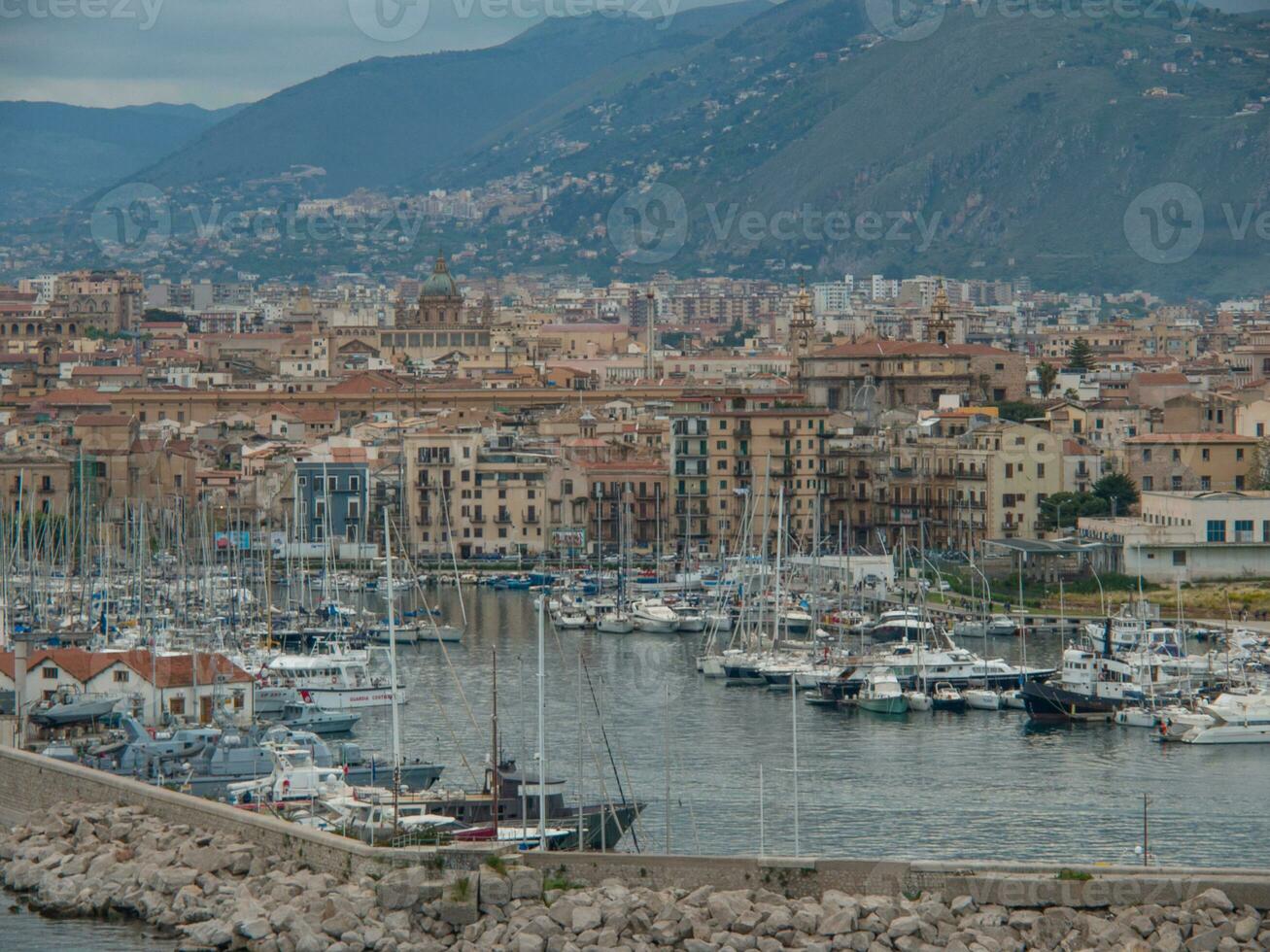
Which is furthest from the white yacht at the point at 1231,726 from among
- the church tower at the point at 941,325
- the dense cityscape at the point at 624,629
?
the church tower at the point at 941,325

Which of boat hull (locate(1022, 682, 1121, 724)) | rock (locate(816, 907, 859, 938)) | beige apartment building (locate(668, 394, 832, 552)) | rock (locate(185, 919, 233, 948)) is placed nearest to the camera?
rock (locate(816, 907, 859, 938))

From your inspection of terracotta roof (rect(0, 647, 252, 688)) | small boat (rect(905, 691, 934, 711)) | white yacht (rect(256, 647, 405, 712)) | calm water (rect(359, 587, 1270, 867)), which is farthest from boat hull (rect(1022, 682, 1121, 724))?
terracotta roof (rect(0, 647, 252, 688))

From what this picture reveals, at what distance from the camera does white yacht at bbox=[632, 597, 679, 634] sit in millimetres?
36906

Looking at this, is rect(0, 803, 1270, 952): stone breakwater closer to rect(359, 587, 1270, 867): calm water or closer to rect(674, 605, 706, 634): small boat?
rect(359, 587, 1270, 867): calm water

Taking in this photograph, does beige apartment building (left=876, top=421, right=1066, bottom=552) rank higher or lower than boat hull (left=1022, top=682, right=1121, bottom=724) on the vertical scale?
higher

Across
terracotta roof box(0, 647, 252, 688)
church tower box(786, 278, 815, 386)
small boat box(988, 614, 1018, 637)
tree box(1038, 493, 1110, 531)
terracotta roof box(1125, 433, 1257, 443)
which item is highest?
church tower box(786, 278, 815, 386)

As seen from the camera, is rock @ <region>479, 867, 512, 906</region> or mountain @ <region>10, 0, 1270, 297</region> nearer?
rock @ <region>479, 867, 512, 906</region>

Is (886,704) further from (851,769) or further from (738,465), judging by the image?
(738,465)

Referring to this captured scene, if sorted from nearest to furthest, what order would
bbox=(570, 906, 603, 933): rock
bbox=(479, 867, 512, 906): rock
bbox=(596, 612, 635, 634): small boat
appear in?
bbox=(570, 906, 603, 933): rock < bbox=(479, 867, 512, 906): rock < bbox=(596, 612, 635, 634): small boat

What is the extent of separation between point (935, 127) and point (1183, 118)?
16676 mm

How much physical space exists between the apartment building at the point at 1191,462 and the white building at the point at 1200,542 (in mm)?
Result: 5002

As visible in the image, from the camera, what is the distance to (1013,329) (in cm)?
10388

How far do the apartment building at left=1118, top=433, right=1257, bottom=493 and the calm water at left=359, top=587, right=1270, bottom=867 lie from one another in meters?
14.0

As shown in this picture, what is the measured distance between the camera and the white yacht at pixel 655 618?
36.9 meters
